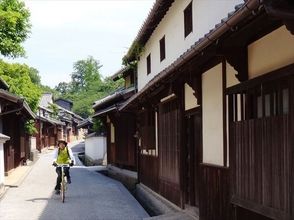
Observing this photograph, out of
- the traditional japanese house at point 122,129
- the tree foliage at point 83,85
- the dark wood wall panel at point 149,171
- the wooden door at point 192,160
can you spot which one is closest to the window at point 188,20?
the wooden door at point 192,160

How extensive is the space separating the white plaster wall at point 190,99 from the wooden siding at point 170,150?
2.19 feet

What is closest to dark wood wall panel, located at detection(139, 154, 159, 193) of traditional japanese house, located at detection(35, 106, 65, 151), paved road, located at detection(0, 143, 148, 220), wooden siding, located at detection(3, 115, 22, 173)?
paved road, located at detection(0, 143, 148, 220)

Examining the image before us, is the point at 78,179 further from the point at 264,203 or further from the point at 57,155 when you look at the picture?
the point at 264,203

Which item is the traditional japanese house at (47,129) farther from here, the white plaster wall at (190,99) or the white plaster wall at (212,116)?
the white plaster wall at (212,116)

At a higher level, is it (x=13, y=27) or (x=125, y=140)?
(x=13, y=27)

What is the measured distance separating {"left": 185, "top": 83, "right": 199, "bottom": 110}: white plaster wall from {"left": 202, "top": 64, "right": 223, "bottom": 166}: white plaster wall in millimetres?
985

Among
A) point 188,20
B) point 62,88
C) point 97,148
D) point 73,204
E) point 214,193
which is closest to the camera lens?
point 214,193

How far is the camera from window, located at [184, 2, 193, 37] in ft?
43.4

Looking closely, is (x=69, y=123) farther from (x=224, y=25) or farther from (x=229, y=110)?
(x=224, y=25)

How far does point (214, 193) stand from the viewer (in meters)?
9.10

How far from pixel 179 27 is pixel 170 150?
340 cm

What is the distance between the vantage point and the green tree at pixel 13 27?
975 inches

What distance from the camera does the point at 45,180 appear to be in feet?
74.5

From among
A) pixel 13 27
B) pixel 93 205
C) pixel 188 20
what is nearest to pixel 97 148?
pixel 13 27
